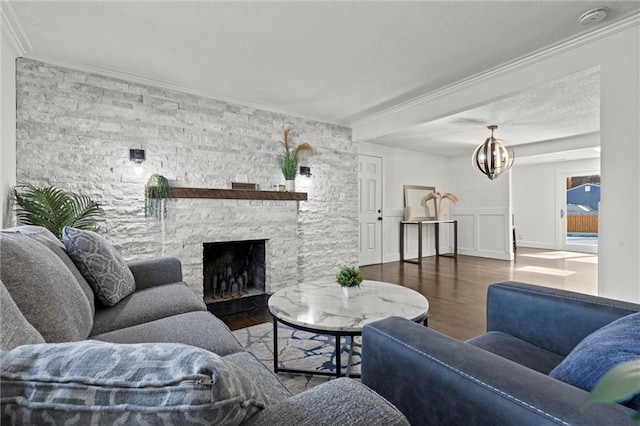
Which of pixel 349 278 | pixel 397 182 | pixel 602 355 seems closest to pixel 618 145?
pixel 349 278

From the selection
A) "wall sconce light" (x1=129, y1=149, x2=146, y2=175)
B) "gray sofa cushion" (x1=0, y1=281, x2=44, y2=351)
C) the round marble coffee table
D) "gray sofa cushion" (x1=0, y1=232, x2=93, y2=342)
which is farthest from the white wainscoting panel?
"gray sofa cushion" (x1=0, y1=281, x2=44, y2=351)

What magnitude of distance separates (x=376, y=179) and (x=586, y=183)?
17.3 feet

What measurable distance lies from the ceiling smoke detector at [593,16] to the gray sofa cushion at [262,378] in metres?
2.96

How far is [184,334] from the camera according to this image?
132 centimetres

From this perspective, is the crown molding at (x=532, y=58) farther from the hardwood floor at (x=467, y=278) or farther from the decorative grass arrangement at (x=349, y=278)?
the decorative grass arrangement at (x=349, y=278)

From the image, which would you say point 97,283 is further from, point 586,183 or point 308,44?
point 586,183

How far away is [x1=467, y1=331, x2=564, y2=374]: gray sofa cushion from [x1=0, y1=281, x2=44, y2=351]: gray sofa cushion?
5.06 feet

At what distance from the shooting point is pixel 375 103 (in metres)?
3.97

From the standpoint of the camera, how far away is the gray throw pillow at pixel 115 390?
0.41 metres

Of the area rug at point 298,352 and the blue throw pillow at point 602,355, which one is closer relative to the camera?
the blue throw pillow at point 602,355

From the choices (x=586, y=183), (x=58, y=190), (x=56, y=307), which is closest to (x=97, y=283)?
(x=56, y=307)

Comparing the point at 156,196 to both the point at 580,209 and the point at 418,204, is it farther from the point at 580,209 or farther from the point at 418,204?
the point at 580,209

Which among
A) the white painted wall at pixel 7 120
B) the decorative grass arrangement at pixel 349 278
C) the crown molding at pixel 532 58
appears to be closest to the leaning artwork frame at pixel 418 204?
the crown molding at pixel 532 58

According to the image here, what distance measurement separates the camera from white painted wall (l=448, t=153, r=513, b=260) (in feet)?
20.8
